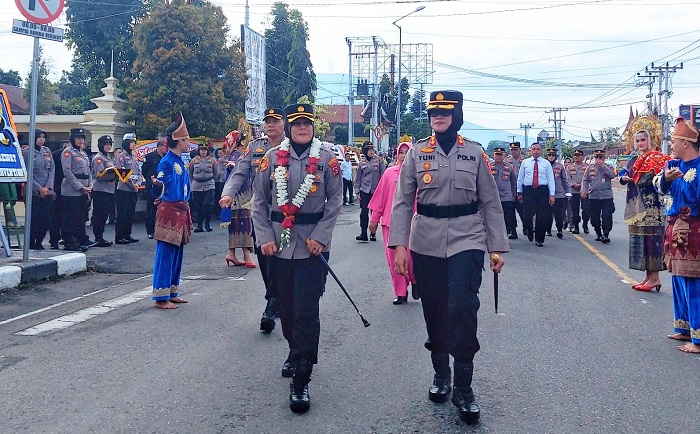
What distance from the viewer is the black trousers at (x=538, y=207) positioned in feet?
50.8

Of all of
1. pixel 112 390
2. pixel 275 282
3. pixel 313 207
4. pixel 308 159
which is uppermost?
pixel 308 159

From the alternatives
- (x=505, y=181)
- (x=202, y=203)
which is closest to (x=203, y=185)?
(x=202, y=203)

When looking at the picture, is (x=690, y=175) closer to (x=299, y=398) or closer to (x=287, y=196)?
(x=287, y=196)

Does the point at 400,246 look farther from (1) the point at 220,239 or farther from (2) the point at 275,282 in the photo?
(1) the point at 220,239

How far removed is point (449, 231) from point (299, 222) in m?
1.12

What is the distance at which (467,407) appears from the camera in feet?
15.9

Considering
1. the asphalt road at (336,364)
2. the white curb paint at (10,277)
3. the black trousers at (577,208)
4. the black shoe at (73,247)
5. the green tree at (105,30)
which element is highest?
the green tree at (105,30)

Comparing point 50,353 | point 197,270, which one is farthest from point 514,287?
point 50,353

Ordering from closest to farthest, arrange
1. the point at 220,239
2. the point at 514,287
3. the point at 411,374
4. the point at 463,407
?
the point at 463,407 → the point at 411,374 → the point at 514,287 → the point at 220,239

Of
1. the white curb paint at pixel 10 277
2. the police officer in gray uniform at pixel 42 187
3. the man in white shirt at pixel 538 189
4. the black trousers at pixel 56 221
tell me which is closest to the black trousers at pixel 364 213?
the man in white shirt at pixel 538 189

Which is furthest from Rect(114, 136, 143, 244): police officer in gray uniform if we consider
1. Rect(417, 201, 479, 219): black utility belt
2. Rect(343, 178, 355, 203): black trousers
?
Rect(343, 178, 355, 203): black trousers

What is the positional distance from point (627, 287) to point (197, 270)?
20.9 ft

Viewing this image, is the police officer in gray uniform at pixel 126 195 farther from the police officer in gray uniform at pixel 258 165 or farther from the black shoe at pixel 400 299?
the police officer in gray uniform at pixel 258 165

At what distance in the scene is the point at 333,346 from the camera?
6.86m
